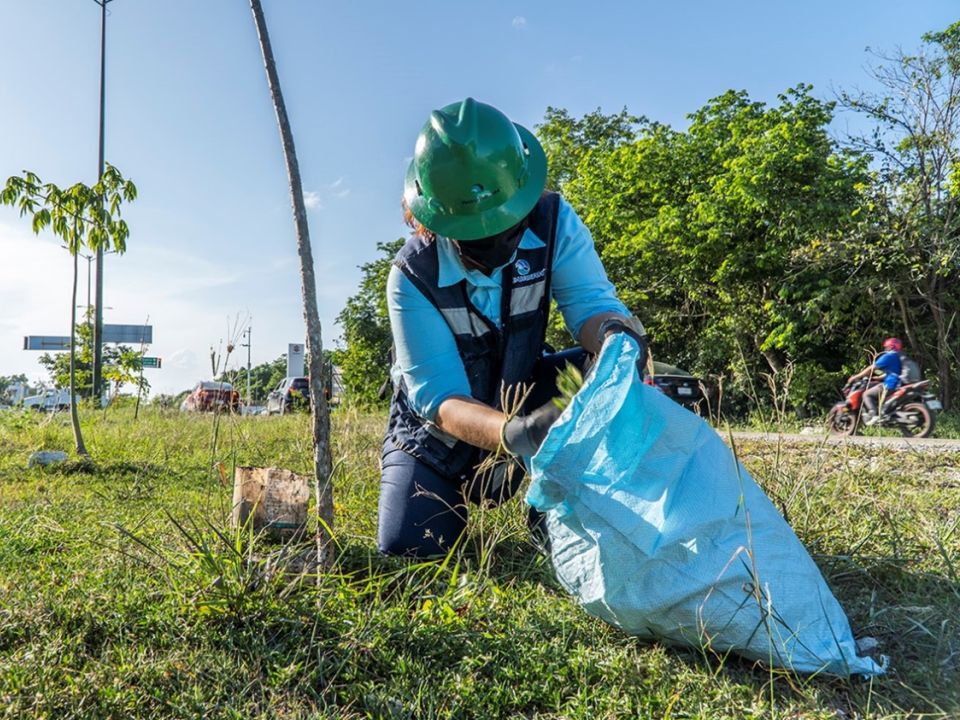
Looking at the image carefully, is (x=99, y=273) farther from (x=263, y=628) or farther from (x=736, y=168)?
(x=263, y=628)

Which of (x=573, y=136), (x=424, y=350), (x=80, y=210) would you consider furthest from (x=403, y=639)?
(x=573, y=136)

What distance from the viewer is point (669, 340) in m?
17.2

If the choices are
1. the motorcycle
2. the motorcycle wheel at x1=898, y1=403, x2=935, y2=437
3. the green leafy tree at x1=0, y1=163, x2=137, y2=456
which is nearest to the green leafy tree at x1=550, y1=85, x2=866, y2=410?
the motorcycle

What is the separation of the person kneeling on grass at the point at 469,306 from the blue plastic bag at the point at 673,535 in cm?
27

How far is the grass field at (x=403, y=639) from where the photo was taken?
61.6 inches

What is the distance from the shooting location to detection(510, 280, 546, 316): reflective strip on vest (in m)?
2.48

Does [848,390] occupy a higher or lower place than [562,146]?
lower

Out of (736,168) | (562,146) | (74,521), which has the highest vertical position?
(562,146)

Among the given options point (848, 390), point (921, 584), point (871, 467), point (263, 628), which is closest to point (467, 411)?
point (263, 628)

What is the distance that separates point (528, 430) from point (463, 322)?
2.60 feet

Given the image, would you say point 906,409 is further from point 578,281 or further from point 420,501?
point 420,501

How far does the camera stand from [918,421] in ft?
28.6

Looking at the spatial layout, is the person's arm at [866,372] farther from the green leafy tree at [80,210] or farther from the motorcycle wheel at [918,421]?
the green leafy tree at [80,210]

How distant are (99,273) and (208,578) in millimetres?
15505
